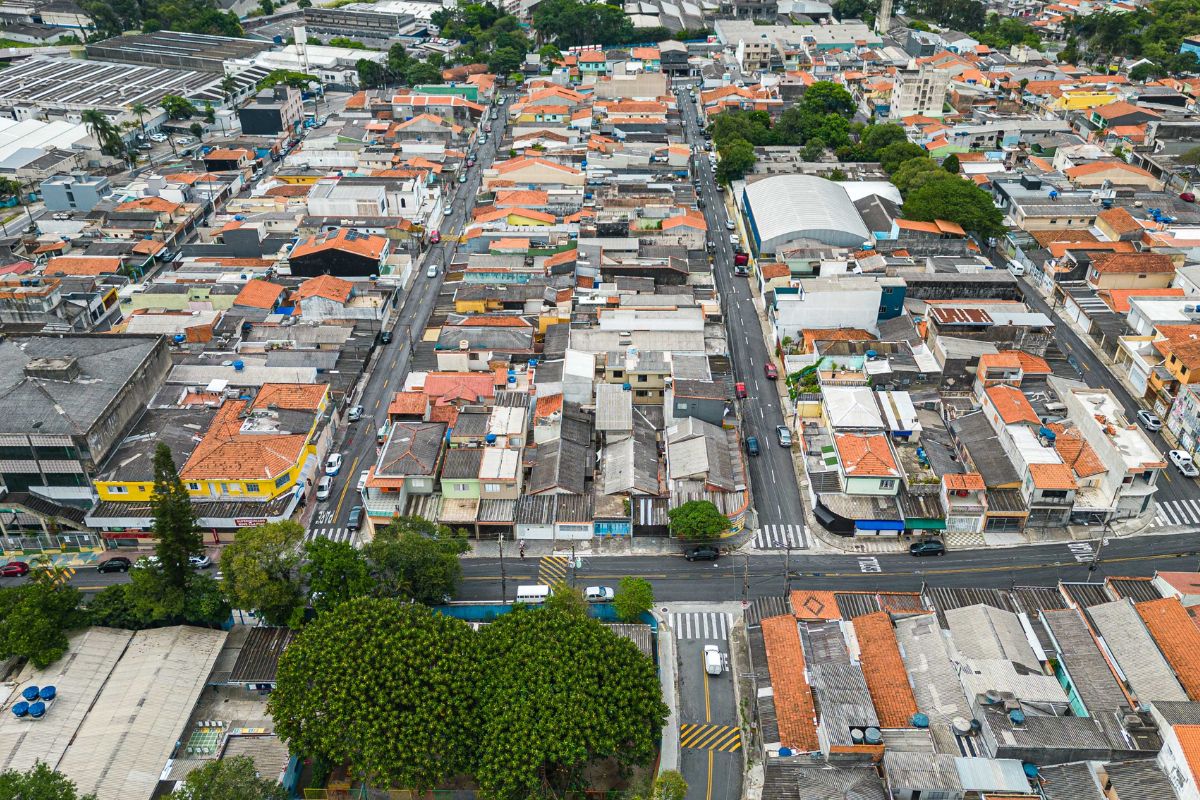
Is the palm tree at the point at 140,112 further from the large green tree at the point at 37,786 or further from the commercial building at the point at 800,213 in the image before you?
the large green tree at the point at 37,786

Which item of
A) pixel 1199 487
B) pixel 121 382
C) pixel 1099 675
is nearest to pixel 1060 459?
pixel 1199 487

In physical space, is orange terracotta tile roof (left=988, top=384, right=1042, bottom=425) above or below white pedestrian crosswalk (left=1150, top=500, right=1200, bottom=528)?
above

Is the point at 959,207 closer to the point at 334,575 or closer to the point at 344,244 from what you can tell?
the point at 344,244

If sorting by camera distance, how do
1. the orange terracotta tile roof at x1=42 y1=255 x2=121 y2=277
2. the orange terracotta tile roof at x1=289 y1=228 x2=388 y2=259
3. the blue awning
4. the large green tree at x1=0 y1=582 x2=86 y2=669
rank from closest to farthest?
the large green tree at x1=0 y1=582 x2=86 y2=669 → the blue awning → the orange terracotta tile roof at x1=289 y1=228 x2=388 y2=259 → the orange terracotta tile roof at x1=42 y1=255 x2=121 y2=277

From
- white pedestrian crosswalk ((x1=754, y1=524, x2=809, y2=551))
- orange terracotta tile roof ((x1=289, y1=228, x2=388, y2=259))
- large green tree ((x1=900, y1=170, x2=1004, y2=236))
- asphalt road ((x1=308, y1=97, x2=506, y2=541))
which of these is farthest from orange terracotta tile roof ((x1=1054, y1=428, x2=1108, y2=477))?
orange terracotta tile roof ((x1=289, y1=228, x2=388, y2=259))

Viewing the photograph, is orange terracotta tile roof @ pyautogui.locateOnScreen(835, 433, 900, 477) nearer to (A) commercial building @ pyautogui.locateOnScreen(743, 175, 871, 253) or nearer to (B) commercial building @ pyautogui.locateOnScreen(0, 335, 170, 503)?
(A) commercial building @ pyautogui.locateOnScreen(743, 175, 871, 253)

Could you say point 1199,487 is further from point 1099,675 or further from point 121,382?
point 121,382
